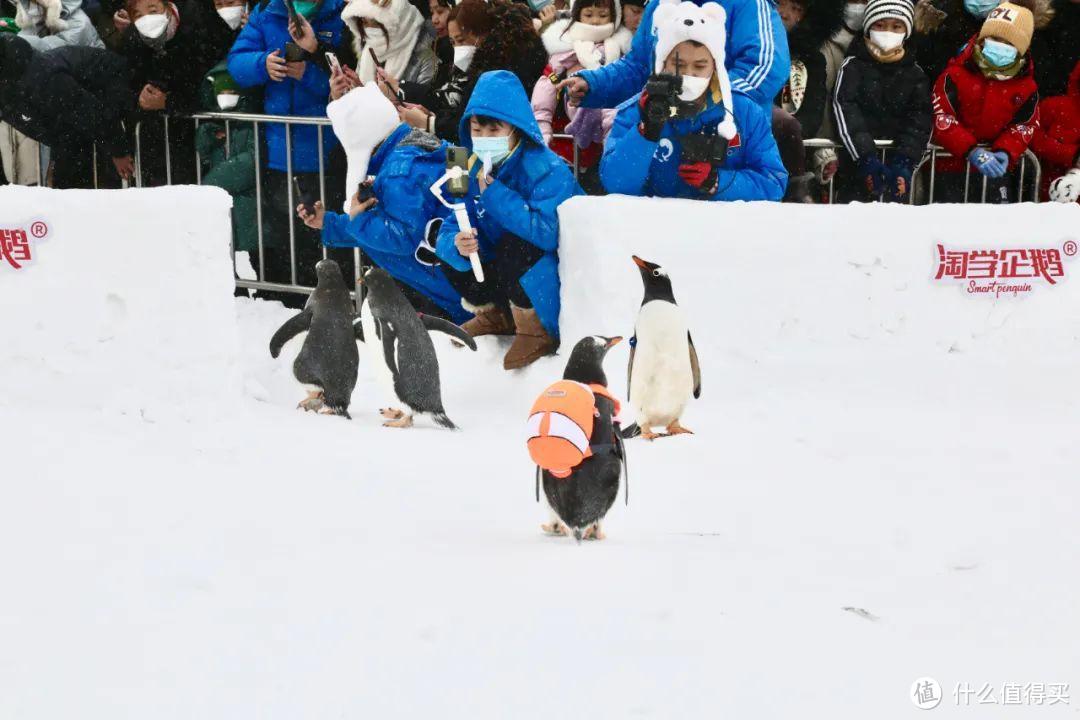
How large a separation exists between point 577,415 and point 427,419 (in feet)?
6.55

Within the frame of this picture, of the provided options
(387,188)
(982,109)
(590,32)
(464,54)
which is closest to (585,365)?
(387,188)

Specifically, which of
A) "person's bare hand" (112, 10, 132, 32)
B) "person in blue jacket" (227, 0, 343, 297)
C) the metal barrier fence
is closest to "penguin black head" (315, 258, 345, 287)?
the metal barrier fence

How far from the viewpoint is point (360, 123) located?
6312 mm

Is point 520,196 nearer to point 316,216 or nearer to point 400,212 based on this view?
point 400,212

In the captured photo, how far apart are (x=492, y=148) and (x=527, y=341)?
79 centimetres

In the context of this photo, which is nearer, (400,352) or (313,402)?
(400,352)

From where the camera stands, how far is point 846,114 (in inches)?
267

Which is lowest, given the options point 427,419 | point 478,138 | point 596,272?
point 427,419

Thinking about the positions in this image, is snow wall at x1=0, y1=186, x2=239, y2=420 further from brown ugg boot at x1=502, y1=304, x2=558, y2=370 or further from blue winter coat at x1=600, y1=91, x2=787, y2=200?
blue winter coat at x1=600, y1=91, x2=787, y2=200

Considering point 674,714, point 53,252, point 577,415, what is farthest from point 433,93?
point 674,714

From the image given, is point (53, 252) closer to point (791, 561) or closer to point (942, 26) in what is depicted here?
point (791, 561)

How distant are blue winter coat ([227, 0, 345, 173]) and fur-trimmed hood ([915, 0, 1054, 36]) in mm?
2744

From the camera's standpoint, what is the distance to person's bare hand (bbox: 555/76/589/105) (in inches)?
249

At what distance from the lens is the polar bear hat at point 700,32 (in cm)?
570
